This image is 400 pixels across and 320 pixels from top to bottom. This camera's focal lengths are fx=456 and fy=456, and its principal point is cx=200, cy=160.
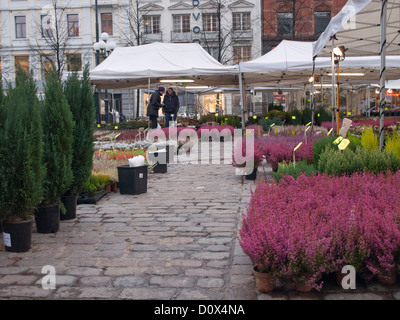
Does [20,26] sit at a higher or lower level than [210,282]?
higher

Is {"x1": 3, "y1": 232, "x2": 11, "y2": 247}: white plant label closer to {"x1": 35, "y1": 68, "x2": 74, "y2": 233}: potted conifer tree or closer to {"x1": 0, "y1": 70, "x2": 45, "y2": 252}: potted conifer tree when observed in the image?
{"x1": 0, "y1": 70, "x2": 45, "y2": 252}: potted conifer tree

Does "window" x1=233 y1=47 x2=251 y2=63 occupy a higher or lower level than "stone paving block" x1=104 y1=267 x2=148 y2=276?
higher

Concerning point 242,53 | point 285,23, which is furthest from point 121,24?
point 285,23

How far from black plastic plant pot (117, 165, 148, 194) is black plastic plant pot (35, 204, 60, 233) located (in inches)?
89.9

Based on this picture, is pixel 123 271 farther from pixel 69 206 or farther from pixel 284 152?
pixel 284 152

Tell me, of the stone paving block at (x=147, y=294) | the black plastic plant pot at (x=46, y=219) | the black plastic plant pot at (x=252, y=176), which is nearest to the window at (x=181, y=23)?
the black plastic plant pot at (x=252, y=176)

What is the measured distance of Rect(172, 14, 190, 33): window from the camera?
138 ft

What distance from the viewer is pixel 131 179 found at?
295 inches

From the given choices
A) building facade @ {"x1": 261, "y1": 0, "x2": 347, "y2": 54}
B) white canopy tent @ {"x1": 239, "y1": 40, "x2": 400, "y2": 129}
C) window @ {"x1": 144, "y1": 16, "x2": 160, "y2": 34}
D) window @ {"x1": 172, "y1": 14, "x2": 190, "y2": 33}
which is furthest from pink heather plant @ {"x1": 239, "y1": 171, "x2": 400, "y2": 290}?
window @ {"x1": 144, "y1": 16, "x2": 160, "y2": 34}

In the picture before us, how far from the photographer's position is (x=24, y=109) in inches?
176

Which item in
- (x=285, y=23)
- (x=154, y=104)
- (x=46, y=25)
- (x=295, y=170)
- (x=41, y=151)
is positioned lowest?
(x=295, y=170)

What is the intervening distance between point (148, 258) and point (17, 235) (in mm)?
1378

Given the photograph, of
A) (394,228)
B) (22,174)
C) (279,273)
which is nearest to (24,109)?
(22,174)
